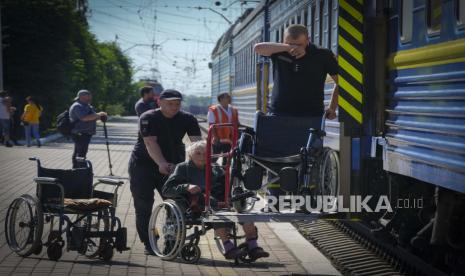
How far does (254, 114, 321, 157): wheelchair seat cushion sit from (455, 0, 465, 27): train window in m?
2.07

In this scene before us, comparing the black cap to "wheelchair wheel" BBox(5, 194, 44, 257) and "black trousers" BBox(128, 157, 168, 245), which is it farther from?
"wheelchair wheel" BBox(5, 194, 44, 257)

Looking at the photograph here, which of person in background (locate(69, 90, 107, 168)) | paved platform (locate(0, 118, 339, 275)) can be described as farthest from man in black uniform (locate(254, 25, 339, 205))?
person in background (locate(69, 90, 107, 168))

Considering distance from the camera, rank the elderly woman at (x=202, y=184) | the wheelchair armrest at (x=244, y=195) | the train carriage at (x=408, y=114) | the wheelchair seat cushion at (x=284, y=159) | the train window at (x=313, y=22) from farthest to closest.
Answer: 1. the train window at (x=313, y=22)
2. the elderly woman at (x=202, y=184)
3. the wheelchair armrest at (x=244, y=195)
4. the wheelchair seat cushion at (x=284, y=159)
5. the train carriage at (x=408, y=114)

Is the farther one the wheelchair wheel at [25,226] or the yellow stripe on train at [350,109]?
the wheelchair wheel at [25,226]

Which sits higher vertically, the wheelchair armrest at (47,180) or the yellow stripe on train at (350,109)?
the yellow stripe on train at (350,109)

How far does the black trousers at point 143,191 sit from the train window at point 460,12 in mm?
3713

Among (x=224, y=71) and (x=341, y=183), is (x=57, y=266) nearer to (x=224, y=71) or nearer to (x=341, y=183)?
(x=341, y=183)

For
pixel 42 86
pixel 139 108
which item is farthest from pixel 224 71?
pixel 139 108

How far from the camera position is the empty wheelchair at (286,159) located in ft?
27.5

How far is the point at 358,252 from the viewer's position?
1021cm

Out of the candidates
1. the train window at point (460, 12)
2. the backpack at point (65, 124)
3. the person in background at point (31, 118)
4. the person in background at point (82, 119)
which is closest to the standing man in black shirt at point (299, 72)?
the train window at point (460, 12)

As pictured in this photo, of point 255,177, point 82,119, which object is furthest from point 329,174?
point 82,119

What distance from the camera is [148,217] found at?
988cm

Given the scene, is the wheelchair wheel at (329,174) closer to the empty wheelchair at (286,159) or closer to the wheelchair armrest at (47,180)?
the empty wheelchair at (286,159)
